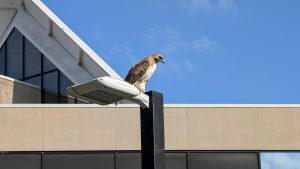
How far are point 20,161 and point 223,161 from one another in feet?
14.9

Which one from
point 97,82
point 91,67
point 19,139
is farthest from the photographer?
point 91,67

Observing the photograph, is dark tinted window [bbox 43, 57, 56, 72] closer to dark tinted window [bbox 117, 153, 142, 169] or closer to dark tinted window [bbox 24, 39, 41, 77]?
dark tinted window [bbox 24, 39, 41, 77]

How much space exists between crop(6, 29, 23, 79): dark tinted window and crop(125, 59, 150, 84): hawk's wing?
44.3 feet

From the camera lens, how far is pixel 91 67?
23.2 metres

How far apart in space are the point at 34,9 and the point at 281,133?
11679 millimetres

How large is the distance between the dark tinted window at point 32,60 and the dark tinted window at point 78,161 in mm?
9212

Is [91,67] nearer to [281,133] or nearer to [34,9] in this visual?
[34,9]

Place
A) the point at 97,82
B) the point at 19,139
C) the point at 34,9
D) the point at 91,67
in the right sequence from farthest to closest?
the point at 34,9
the point at 91,67
the point at 19,139
the point at 97,82

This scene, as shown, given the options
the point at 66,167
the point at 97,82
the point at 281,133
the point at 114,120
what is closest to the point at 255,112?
the point at 281,133

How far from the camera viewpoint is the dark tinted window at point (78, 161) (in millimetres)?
16281

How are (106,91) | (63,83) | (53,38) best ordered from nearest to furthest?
(106,91) < (63,83) < (53,38)

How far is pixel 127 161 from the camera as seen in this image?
16.5 meters

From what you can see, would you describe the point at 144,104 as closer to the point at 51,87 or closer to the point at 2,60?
the point at 51,87

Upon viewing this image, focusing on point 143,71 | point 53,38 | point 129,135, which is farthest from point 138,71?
point 53,38
